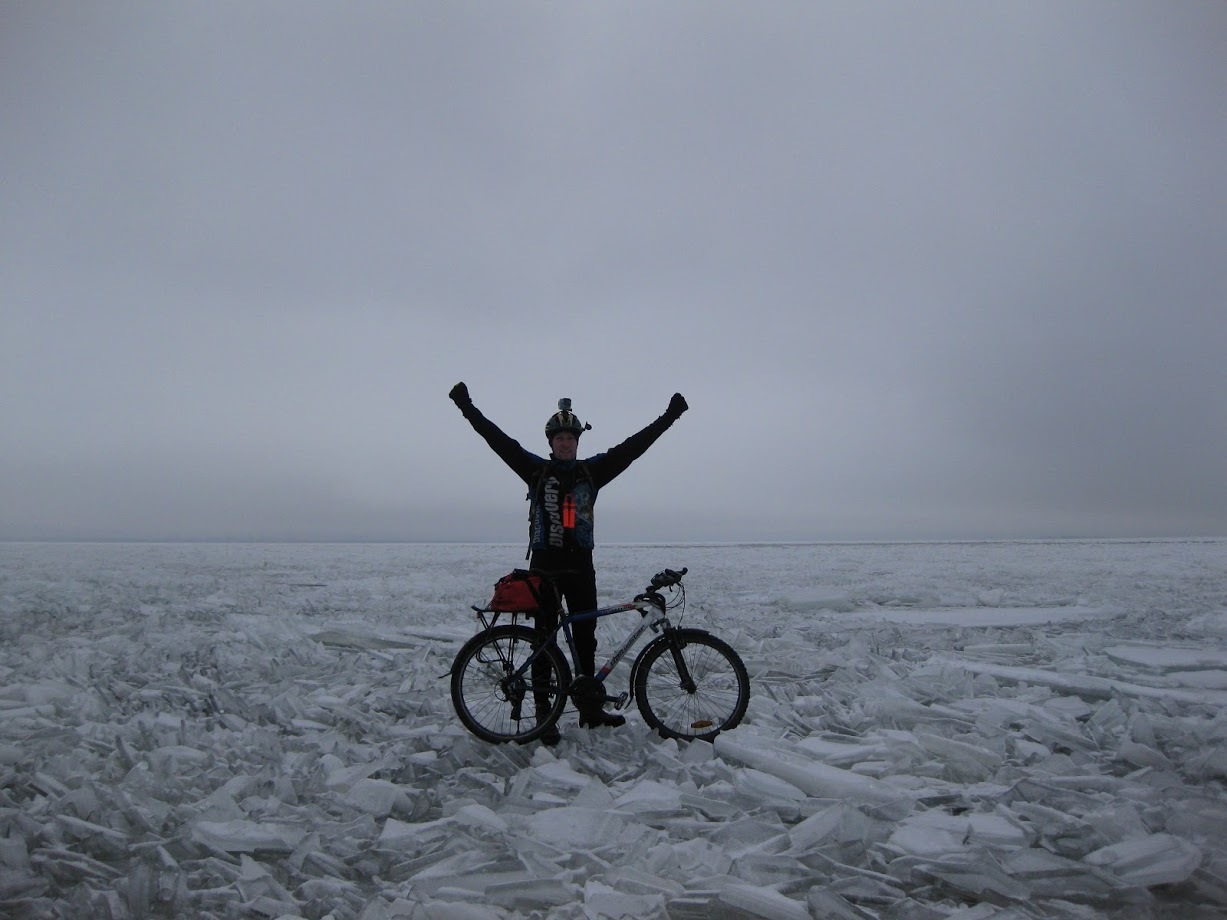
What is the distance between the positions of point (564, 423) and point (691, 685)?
2192 mm

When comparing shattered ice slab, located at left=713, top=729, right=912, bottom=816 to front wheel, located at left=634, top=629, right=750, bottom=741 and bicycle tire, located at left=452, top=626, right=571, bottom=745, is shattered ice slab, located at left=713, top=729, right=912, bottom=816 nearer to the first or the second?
front wheel, located at left=634, top=629, right=750, bottom=741

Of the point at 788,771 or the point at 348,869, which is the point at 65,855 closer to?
the point at 348,869

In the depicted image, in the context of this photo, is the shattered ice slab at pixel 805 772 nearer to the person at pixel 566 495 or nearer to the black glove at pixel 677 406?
the person at pixel 566 495

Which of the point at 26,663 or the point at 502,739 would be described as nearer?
the point at 502,739

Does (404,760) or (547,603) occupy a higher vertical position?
(547,603)

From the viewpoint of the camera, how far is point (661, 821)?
3662 millimetres

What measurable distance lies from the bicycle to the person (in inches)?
6.3

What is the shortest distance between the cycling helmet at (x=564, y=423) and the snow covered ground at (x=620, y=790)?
230cm

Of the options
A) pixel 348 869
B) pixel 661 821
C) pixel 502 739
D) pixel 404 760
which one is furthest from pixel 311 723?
pixel 661 821

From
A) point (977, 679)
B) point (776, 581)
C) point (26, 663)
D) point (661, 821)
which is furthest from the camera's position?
point (776, 581)

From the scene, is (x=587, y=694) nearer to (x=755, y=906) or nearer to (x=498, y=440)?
(x=498, y=440)

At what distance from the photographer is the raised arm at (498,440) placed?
532cm

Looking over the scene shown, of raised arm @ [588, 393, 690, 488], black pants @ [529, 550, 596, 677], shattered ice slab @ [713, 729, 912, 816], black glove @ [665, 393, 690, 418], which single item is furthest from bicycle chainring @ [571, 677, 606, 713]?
black glove @ [665, 393, 690, 418]

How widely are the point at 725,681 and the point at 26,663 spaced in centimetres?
738
